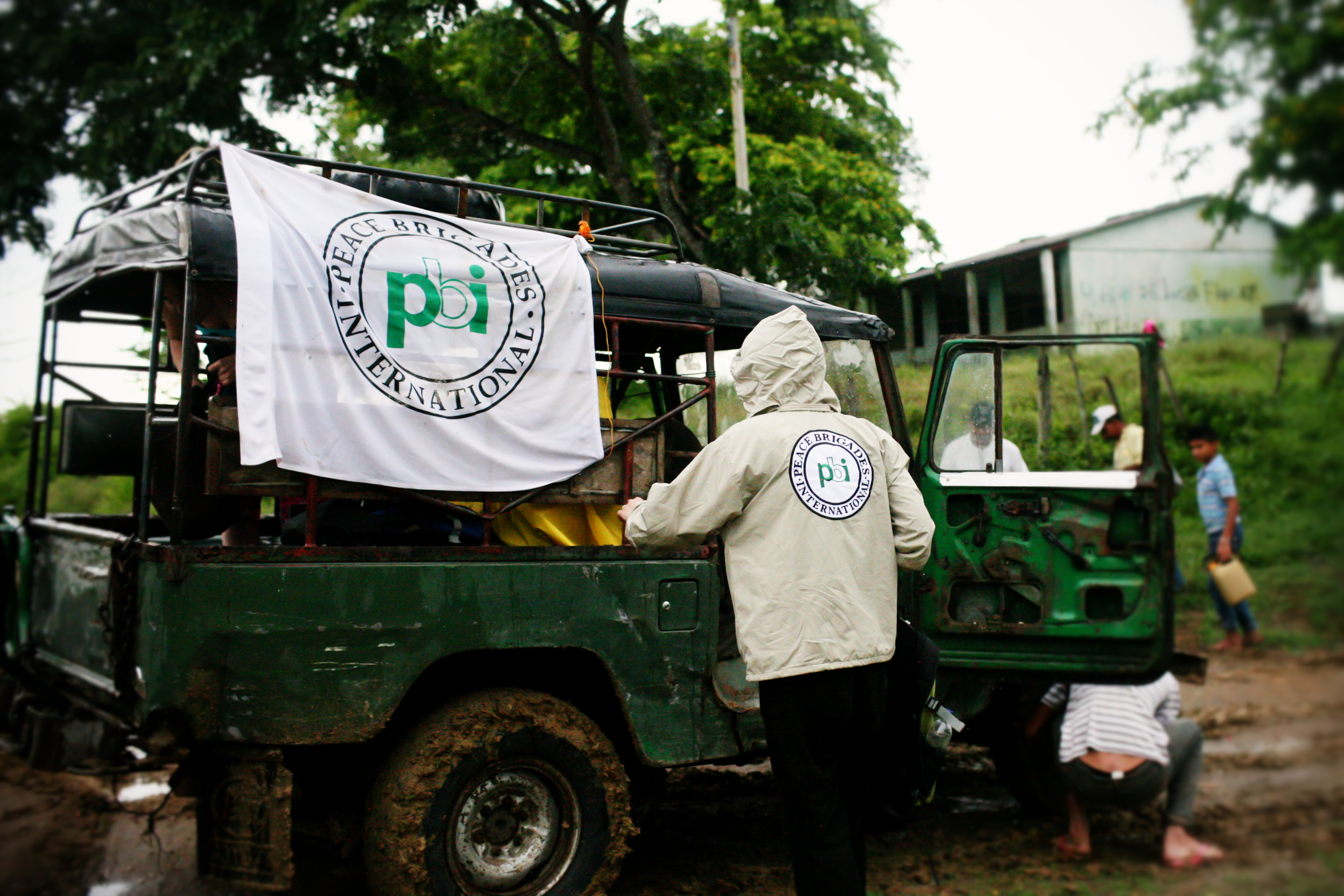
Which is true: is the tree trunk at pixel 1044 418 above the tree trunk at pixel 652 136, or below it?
below

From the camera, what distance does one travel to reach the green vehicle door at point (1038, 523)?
153 inches

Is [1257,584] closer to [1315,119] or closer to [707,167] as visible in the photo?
[1315,119]

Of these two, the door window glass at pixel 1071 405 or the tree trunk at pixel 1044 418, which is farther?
the tree trunk at pixel 1044 418

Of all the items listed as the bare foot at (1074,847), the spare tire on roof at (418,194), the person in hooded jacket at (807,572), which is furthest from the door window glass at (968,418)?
the spare tire on roof at (418,194)

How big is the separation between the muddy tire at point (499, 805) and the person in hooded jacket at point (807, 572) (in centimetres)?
97

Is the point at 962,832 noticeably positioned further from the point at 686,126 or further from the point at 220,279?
the point at 686,126

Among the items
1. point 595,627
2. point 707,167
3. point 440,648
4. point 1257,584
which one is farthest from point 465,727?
point 707,167

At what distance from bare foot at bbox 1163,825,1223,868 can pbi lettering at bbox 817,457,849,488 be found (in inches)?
60.1

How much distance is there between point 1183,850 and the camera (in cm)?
359

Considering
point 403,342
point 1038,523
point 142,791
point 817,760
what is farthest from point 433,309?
point 142,791

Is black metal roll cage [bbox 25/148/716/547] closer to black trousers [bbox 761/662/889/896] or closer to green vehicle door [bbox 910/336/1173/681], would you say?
green vehicle door [bbox 910/336/1173/681]

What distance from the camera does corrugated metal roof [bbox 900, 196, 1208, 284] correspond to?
11.1ft

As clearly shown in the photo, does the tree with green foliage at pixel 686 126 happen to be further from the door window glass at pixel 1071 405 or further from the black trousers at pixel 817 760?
the black trousers at pixel 817 760

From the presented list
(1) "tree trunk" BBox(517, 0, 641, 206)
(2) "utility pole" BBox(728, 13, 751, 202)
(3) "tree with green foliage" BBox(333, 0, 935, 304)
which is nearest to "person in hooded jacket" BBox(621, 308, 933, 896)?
(3) "tree with green foliage" BBox(333, 0, 935, 304)
